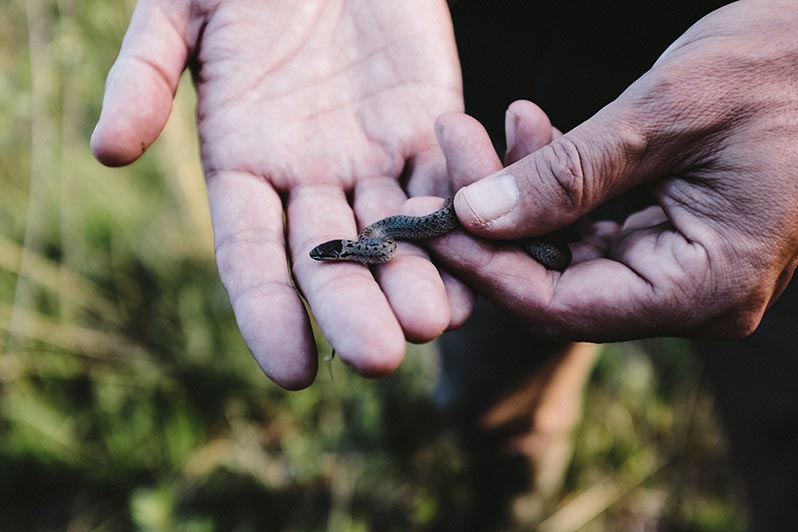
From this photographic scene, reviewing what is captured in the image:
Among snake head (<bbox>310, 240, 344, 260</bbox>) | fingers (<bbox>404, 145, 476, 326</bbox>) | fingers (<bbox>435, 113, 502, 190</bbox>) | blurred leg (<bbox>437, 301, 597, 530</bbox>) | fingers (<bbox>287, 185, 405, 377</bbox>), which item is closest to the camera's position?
fingers (<bbox>287, 185, 405, 377</bbox>)

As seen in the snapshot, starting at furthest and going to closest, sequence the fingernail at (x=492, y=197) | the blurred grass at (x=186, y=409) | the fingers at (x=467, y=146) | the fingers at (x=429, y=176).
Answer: the blurred grass at (x=186, y=409), the fingers at (x=429, y=176), the fingers at (x=467, y=146), the fingernail at (x=492, y=197)

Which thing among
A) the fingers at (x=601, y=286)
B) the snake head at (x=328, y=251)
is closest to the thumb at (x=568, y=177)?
the fingers at (x=601, y=286)

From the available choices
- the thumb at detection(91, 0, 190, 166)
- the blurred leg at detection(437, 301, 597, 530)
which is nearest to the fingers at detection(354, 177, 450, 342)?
the thumb at detection(91, 0, 190, 166)

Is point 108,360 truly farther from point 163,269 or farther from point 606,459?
point 606,459

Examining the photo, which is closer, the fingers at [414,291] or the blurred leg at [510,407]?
the fingers at [414,291]

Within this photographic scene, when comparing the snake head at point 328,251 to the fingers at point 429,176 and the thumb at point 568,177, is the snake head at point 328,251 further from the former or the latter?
the thumb at point 568,177

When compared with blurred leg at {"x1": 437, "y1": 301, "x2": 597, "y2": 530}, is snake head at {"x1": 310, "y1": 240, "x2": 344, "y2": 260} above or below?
Answer: above

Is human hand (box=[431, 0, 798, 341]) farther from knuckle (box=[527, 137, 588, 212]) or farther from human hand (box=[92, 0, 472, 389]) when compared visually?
human hand (box=[92, 0, 472, 389])

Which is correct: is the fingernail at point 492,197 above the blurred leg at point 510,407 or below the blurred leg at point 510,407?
above
